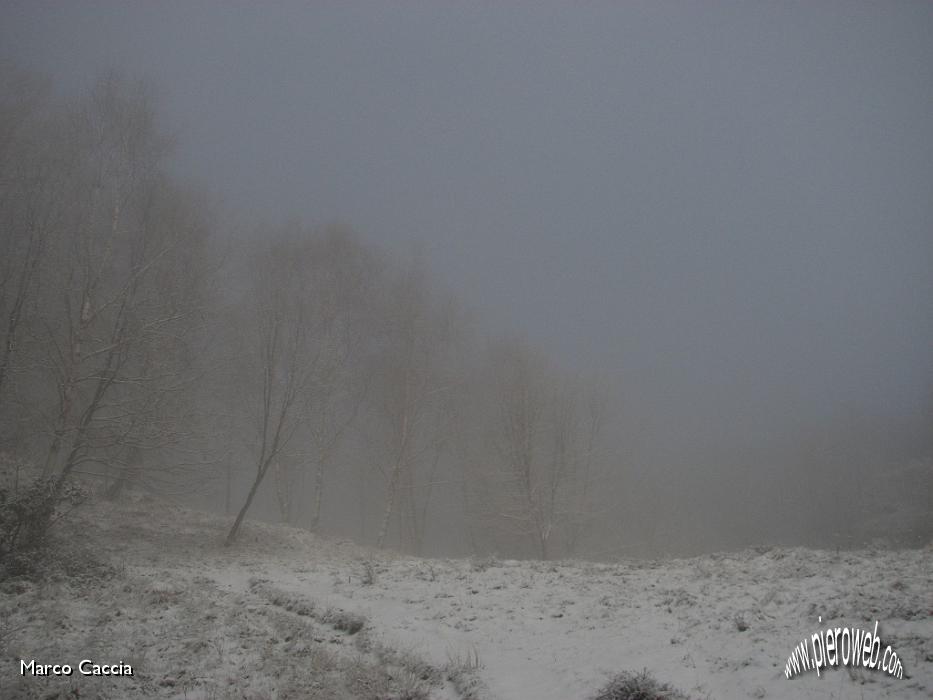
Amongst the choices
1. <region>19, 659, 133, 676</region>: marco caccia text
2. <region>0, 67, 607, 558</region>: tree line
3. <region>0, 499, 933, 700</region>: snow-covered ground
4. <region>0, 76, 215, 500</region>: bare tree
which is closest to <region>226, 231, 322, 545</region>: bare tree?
<region>0, 67, 607, 558</region>: tree line

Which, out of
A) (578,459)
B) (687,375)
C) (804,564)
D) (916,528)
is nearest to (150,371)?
(804,564)

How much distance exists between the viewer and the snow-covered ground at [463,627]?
20.2ft

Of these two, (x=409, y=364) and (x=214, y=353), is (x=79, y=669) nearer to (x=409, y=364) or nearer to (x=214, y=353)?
(x=214, y=353)

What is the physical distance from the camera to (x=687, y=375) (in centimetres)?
14100

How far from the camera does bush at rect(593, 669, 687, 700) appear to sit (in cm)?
576

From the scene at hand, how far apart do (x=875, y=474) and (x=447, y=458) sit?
48.4 meters

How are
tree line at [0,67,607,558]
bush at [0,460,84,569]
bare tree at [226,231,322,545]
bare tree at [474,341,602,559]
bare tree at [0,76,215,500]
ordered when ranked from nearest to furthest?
bush at [0,460,84,569] → bare tree at [0,76,215,500] → tree line at [0,67,607,558] → bare tree at [226,231,322,545] → bare tree at [474,341,602,559]

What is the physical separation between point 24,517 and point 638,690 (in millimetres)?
12171

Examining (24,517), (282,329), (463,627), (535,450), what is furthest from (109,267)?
(535,450)

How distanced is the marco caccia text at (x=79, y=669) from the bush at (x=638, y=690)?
6.27 metres

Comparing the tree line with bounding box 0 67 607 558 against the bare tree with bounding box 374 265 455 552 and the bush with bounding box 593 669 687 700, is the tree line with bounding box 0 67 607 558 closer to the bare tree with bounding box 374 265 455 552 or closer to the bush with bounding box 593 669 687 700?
the bare tree with bounding box 374 265 455 552

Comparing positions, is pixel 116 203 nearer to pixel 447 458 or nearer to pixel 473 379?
pixel 473 379

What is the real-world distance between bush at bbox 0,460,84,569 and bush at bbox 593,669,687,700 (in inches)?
446

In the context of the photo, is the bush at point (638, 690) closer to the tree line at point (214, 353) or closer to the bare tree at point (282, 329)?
the tree line at point (214, 353)
